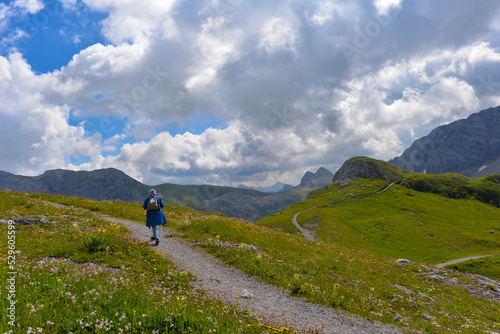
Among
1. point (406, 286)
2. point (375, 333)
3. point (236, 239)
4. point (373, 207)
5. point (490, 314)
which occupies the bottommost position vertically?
point (373, 207)

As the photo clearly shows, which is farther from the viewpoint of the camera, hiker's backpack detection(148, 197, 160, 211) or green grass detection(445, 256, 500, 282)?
green grass detection(445, 256, 500, 282)

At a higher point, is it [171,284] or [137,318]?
[137,318]

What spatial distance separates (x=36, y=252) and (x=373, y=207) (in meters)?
209

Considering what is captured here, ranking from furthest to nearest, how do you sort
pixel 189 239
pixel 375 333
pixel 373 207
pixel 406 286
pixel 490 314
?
pixel 373 207 → pixel 189 239 → pixel 406 286 → pixel 490 314 → pixel 375 333

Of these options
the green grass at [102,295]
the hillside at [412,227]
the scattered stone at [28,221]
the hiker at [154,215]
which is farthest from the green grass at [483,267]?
the scattered stone at [28,221]

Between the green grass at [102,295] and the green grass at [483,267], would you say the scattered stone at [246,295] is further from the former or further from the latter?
the green grass at [483,267]

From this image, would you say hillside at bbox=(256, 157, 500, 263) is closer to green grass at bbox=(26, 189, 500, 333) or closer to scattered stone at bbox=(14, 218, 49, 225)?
green grass at bbox=(26, 189, 500, 333)

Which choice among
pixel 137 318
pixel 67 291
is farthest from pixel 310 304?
pixel 67 291

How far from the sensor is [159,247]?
57.1 ft

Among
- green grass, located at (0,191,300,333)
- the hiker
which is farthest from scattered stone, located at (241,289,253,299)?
the hiker

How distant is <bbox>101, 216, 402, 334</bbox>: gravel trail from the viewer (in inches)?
377

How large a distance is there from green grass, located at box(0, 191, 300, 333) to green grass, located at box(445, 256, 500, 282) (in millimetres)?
104741

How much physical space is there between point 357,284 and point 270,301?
7.06 m

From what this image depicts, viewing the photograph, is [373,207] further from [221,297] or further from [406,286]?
[221,297]
